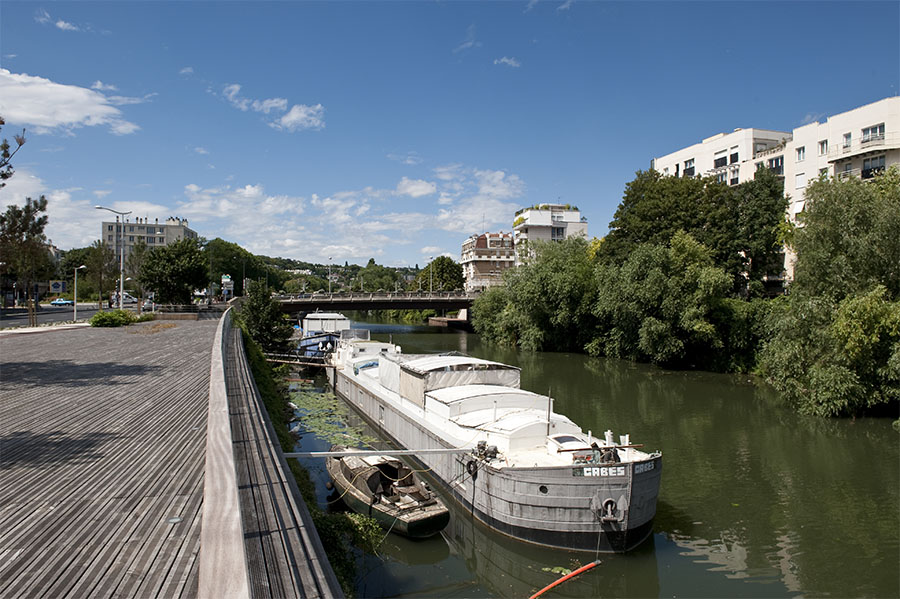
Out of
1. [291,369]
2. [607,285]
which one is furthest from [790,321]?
[291,369]

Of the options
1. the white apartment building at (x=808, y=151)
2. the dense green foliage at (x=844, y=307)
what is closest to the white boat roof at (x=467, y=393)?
the dense green foliage at (x=844, y=307)

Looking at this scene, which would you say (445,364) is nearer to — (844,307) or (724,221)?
(844,307)

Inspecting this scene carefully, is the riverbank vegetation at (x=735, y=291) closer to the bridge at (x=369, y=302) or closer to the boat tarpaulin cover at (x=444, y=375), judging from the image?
the bridge at (x=369, y=302)

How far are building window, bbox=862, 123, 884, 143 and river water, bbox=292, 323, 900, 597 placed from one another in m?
23.2

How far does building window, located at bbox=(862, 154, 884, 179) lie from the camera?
126ft

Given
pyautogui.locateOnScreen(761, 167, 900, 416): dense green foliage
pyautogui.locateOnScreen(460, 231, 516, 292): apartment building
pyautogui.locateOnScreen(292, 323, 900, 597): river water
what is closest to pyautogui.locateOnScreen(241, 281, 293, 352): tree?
pyautogui.locateOnScreen(292, 323, 900, 597): river water

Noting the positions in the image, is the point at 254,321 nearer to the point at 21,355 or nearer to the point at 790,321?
the point at 21,355

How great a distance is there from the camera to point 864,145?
38156 millimetres

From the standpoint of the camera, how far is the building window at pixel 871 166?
126 feet

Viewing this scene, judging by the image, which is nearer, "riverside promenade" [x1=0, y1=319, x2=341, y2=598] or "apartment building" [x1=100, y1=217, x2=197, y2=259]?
"riverside promenade" [x1=0, y1=319, x2=341, y2=598]

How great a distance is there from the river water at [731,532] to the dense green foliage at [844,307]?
5.08 feet

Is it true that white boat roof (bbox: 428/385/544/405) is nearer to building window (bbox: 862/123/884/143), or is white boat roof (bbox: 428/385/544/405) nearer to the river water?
the river water

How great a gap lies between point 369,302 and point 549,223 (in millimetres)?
41239

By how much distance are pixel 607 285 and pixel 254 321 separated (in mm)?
26661
